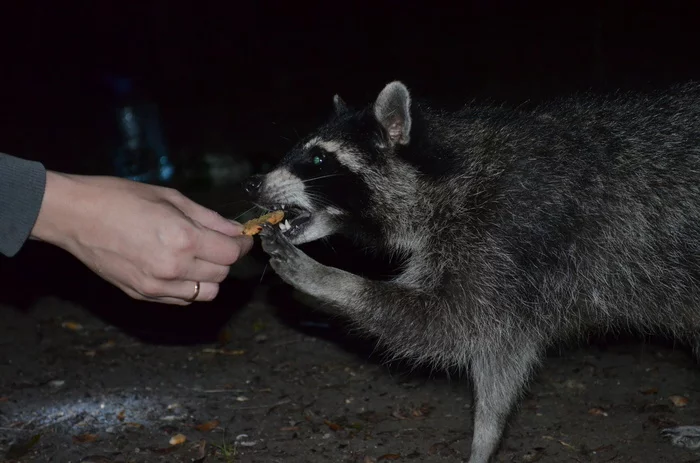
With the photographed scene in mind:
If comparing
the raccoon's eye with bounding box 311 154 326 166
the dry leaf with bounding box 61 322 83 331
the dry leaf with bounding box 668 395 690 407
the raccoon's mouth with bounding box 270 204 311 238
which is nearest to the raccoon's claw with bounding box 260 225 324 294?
the raccoon's mouth with bounding box 270 204 311 238

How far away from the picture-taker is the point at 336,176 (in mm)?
3887

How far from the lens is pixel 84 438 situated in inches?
165

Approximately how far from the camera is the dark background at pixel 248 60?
32.7 feet

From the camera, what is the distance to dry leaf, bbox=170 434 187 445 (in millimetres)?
4137

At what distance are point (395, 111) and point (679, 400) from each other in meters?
2.45

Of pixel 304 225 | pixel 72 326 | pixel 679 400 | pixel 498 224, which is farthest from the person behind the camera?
pixel 72 326

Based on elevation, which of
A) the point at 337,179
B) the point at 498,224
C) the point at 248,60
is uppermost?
the point at 248,60

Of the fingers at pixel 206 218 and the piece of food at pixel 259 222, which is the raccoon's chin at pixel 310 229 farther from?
the fingers at pixel 206 218

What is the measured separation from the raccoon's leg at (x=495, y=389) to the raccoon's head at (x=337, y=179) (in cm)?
88

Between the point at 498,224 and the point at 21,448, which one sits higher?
the point at 498,224

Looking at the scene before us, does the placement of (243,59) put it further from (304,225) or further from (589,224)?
(589,224)

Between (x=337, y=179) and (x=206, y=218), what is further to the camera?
(x=337, y=179)

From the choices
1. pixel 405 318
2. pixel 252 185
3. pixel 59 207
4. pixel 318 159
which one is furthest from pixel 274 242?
pixel 59 207

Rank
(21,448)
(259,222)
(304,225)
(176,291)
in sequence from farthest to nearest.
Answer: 1. (21,448)
2. (304,225)
3. (259,222)
4. (176,291)
